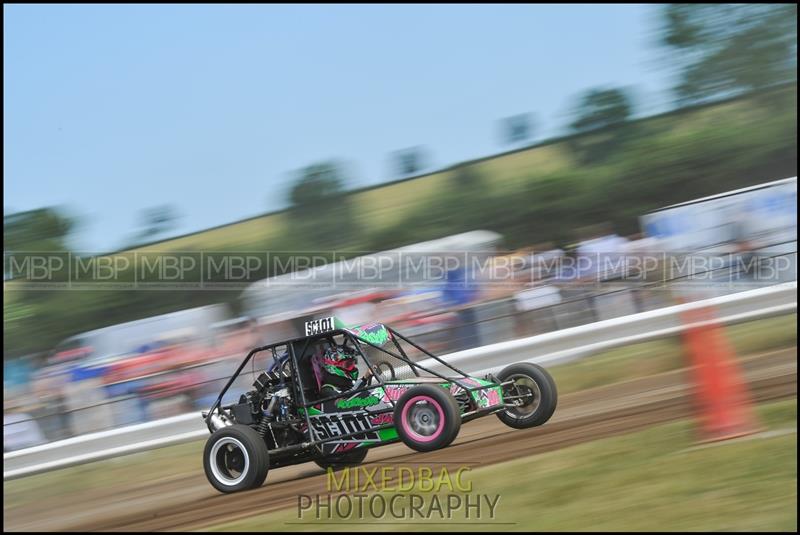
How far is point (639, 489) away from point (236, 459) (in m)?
3.10

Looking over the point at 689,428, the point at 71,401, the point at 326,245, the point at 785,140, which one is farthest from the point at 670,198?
the point at 71,401

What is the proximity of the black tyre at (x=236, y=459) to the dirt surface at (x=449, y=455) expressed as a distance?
102mm

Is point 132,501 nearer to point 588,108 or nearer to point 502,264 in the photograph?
point 502,264

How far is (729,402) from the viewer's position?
583 cm

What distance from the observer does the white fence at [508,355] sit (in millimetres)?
9492

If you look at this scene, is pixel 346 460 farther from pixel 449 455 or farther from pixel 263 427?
pixel 449 455

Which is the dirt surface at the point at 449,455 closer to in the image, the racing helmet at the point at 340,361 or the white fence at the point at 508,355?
the racing helmet at the point at 340,361

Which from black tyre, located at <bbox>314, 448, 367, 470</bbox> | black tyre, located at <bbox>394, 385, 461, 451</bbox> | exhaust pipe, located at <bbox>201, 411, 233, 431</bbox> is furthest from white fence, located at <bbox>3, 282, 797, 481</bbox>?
black tyre, located at <bbox>394, 385, 461, 451</bbox>

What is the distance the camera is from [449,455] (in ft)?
21.3

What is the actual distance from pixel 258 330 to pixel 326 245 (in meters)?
3.77

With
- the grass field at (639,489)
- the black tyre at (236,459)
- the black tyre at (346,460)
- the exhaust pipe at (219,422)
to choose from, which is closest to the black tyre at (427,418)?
the grass field at (639,489)

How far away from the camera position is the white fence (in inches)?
374

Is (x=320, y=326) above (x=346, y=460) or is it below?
above

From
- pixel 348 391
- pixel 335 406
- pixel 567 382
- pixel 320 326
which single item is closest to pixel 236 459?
pixel 335 406
